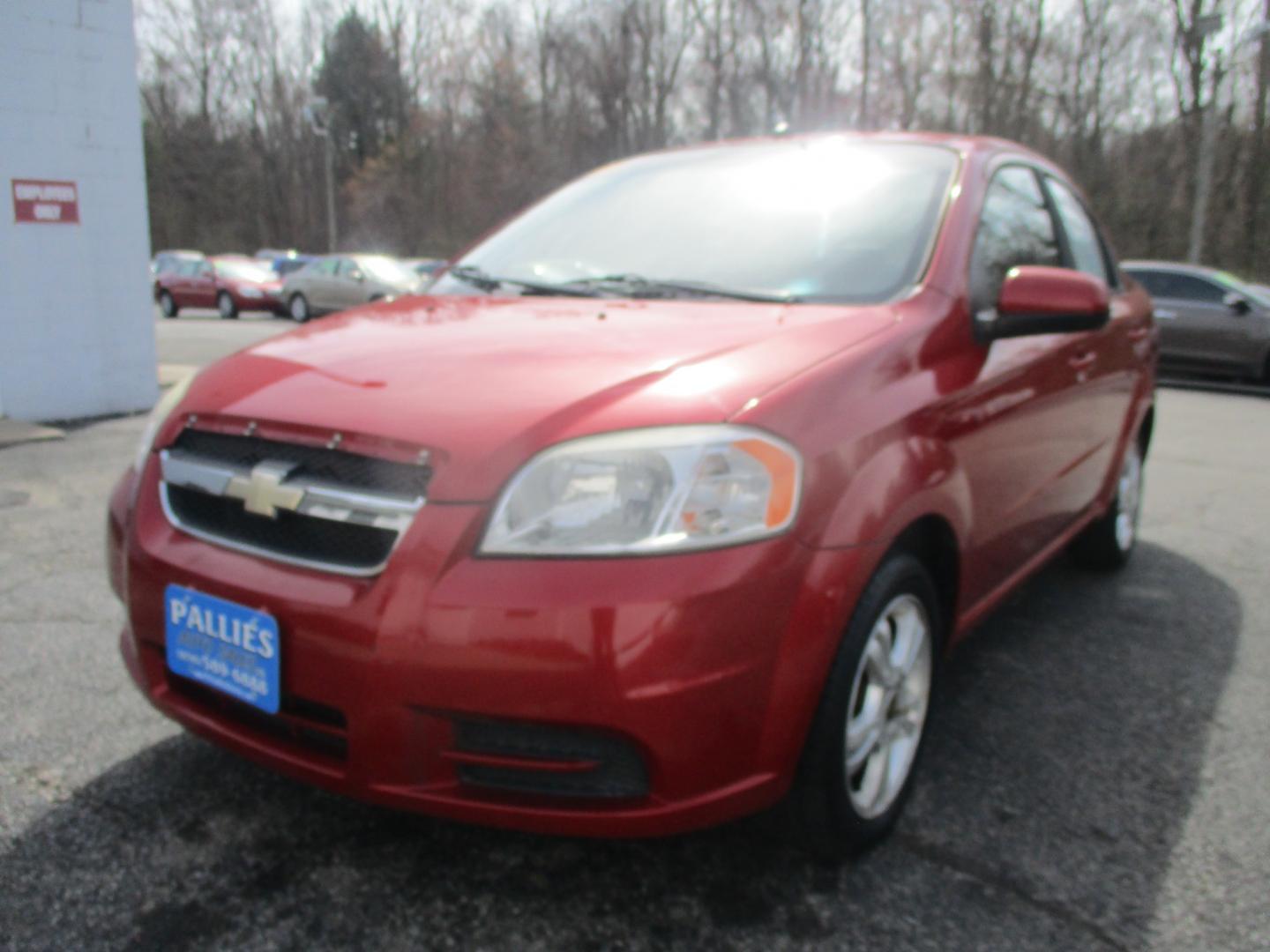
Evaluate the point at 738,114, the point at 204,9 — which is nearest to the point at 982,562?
the point at 738,114

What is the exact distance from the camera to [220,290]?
24.7 m

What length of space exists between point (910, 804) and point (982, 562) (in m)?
0.61

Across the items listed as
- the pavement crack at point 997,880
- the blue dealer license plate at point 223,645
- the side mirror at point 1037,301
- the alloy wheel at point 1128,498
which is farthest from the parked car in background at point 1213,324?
the blue dealer license plate at point 223,645

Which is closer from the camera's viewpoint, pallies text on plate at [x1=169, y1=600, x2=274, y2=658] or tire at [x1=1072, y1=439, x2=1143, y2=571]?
pallies text on plate at [x1=169, y1=600, x2=274, y2=658]

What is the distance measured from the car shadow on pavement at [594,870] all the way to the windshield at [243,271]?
2432 cm

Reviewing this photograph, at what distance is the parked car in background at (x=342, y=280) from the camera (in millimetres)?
21203

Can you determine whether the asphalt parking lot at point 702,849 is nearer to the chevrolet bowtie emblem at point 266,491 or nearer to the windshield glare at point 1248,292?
the chevrolet bowtie emblem at point 266,491

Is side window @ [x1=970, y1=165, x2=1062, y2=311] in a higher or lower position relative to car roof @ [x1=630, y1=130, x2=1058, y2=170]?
lower

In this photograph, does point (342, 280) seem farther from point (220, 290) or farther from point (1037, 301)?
point (1037, 301)

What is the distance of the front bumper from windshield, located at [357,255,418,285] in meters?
20.2

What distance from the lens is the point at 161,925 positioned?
6.18 feet

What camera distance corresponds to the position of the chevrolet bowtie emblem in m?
1.85

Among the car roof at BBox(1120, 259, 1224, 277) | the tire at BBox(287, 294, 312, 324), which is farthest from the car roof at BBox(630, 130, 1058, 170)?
the tire at BBox(287, 294, 312, 324)

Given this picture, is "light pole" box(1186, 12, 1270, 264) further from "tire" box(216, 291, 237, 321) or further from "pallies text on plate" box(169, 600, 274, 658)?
"tire" box(216, 291, 237, 321)
